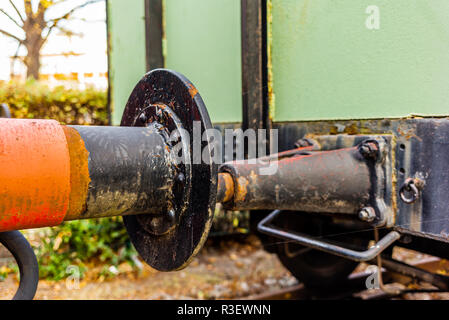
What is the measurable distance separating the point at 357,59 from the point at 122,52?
95.8 inches

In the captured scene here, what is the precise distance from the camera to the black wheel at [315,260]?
9.42ft

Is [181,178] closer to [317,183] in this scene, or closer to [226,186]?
[226,186]

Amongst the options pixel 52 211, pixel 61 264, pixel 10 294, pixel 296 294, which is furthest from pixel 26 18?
pixel 52 211

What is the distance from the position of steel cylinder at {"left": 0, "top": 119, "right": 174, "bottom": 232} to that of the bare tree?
545 centimetres

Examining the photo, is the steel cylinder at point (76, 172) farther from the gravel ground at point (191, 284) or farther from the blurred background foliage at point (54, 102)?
the blurred background foliage at point (54, 102)

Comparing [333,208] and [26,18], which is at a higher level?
[26,18]

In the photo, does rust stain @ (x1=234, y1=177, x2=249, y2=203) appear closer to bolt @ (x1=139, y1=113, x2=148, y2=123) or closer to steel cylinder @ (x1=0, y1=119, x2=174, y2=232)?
steel cylinder @ (x1=0, y1=119, x2=174, y2=232)

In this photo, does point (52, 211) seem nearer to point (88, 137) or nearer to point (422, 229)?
point (88, 137)

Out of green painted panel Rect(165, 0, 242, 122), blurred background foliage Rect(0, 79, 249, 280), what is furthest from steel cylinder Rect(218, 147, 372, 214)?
blurred background foliage Rect(0, 79, 249, 280)

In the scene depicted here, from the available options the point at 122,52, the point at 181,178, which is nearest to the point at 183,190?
the point at 181,178

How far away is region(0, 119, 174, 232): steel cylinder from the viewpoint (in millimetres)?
1049

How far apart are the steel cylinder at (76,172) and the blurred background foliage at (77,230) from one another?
274cm

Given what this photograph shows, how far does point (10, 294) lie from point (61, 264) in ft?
2.66
